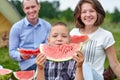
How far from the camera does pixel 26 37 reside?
15.4 feet

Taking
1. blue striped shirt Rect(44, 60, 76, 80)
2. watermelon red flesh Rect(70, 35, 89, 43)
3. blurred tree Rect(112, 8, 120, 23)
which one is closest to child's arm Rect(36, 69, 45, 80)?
blue striped shirt Rect(44, 60, 76, 80)

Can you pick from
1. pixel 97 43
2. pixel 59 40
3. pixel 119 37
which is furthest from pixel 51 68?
pixel 119 37

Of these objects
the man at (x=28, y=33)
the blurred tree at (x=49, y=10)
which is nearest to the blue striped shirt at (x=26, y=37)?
the man at (x=28, y=33)

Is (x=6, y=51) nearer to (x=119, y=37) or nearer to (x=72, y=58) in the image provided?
(x=119, y=37)

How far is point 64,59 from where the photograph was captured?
10.8 ft

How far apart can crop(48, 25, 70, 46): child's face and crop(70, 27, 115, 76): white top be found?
74 centimetres

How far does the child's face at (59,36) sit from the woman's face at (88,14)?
694mm

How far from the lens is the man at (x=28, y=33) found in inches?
181

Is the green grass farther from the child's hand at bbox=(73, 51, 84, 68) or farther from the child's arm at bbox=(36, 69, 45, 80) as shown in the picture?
the child's hand at bbox=(73, 51, 84, 68)

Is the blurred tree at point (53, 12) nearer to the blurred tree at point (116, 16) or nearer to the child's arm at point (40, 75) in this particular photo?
the blurred tree at point (116, 16)

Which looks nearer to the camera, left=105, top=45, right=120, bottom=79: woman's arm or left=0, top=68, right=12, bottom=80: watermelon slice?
left=0, top=68, right=12, bottom=80: watermelon slice

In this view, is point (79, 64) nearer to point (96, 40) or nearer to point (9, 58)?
point (96, 40)

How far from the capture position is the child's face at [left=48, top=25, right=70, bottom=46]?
10.8ft

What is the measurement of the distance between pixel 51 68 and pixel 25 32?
139 cm
